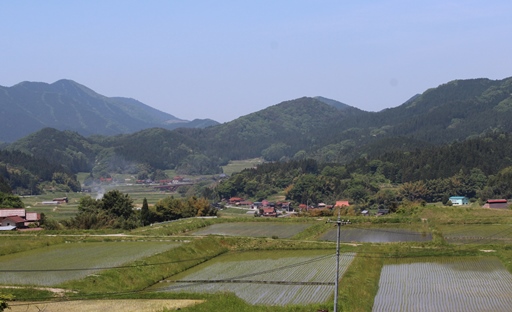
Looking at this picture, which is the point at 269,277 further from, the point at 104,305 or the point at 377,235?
the point at 377,235

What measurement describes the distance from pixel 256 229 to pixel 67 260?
20.7 m

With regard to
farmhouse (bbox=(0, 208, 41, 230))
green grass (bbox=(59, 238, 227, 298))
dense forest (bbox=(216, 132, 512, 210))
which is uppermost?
dense forest (bbox=(216, 132, 512, 210))

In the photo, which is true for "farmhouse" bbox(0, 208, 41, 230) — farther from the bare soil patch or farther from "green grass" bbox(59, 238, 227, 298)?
the bare soil patch

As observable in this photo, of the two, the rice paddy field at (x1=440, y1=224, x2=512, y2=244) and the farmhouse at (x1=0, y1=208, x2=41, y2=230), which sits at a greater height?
the farmhouse at (x1=0, y1=208, x2=41, y2=230)

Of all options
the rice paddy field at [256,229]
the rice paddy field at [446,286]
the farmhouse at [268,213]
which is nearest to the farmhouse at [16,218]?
the rice paddy field at [256,229]

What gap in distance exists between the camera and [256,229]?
174ft

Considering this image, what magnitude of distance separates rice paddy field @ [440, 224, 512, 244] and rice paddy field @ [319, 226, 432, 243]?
1657 millimetres

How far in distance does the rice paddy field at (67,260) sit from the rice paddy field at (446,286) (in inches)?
479

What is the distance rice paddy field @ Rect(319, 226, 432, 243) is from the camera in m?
43.3

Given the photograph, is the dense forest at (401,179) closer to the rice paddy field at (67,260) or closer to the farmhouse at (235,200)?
the farmhouse at (235,200)

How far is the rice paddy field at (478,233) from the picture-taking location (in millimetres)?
41625

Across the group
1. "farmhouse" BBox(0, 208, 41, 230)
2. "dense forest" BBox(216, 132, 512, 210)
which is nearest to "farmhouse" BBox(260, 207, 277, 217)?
"dense forest" BBox(216, 132, 512, 210)

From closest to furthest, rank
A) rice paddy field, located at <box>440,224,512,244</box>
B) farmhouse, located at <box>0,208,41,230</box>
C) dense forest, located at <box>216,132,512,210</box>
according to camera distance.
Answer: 1. rice paddy field, located at <box>440,224,512,244</box>
2. farmhouse, located at <box>0,208,41,230</box>
3. dense forest, located at <box>216,132,512,210</box>

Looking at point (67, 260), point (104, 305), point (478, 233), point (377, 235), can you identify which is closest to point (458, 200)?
point (478, 233)
